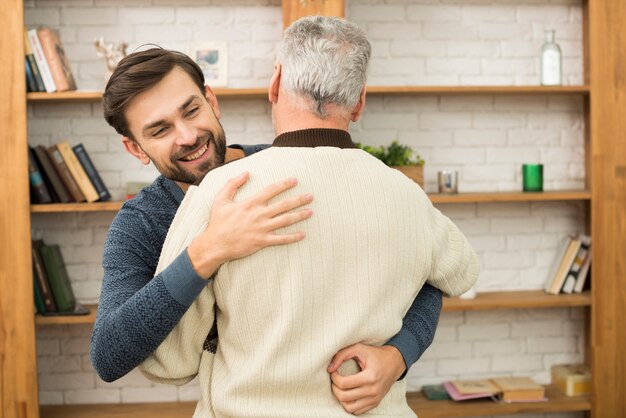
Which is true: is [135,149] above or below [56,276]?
above

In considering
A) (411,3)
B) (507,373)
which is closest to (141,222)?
(411,3)

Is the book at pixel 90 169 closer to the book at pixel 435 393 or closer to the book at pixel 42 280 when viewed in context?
the book at pixel 42 280

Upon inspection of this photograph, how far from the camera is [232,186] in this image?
3.97 ft

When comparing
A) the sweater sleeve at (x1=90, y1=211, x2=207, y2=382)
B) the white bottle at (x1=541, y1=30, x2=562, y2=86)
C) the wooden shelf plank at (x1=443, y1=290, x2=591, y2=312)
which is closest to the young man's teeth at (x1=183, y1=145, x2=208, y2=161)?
the sweater sleeve at (x1=90, y1=211, x2=207, y2=382)

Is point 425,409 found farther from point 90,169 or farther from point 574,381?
point 90,169

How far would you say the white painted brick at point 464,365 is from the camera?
12.1ft

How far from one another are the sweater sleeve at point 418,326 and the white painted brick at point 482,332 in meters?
2.27

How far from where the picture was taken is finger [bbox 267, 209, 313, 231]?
118 cm

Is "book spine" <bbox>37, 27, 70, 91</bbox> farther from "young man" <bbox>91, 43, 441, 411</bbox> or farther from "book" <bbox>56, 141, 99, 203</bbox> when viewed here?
"young man" <bbox>91, 43, 441, 411</bbox>

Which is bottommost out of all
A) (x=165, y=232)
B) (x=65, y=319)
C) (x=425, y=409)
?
(x=425, y=409)

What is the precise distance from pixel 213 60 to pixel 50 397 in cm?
186

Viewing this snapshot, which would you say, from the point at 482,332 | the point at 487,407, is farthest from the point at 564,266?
the point at 487,407

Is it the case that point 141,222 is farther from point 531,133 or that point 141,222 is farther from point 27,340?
point 531,133

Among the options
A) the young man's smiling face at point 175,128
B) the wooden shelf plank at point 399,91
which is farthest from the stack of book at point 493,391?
the young man's smiling face at point 175,128
